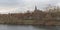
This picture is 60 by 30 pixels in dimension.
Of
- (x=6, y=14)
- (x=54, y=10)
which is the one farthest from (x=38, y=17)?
(x=6, y=14)

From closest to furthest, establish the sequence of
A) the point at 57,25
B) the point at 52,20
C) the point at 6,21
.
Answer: the point at 57,25 → the point at 52,20 → the point at 6,21

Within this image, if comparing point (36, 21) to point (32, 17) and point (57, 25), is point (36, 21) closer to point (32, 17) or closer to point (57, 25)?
point (32, 17)

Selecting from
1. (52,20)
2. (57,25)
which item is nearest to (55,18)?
(52,20)

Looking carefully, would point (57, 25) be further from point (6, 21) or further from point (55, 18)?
point (6, 21)

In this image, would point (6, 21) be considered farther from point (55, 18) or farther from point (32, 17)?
point (55, 18)

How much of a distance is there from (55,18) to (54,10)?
115 cm

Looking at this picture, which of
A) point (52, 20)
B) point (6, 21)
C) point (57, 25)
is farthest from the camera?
point (6, 21)

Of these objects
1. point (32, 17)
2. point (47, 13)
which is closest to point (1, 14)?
point (32, 17)

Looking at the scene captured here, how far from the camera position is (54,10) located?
49.1ft

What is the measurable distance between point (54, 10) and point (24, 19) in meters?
2.49

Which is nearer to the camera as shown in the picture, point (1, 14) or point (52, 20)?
point (52, 20)

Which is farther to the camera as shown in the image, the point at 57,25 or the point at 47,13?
the point at 47,13

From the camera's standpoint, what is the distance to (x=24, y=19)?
47.7ft

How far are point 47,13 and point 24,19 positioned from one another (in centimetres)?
183
